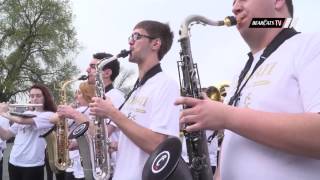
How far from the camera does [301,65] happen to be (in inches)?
79.6

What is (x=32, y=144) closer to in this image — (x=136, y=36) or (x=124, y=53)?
(x=124, y=53)

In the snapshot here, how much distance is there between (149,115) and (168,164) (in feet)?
2.86

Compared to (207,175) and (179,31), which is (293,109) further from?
(179,31)

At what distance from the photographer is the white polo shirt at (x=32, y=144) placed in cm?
707

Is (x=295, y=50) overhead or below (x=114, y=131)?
overhead

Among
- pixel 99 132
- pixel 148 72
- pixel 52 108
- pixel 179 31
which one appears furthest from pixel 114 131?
pixel 52 108

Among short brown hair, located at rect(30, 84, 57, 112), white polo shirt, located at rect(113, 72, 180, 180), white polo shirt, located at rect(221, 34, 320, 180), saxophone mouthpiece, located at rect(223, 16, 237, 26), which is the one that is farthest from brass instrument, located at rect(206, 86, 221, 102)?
white polo shirt, located at rect(221, 34, 320, 180)

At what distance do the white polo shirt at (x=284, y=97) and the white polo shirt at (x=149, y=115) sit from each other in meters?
1.37

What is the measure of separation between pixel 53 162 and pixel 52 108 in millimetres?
937

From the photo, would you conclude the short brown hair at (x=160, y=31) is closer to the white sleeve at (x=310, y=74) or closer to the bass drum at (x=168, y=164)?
the bass drum at (x=168, y=164)

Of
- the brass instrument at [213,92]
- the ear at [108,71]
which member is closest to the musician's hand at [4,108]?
the ear at [108,71]

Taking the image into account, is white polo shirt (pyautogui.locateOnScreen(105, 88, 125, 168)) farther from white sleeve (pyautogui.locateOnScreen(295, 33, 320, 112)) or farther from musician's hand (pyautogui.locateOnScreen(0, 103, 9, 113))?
white sleeve (pyautogui.locateOnScreen(295, 33, 320, 112))

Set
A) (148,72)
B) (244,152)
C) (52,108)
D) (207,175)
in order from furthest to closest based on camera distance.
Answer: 1. (52,108)
2. (148,72)
3. (207,175)
4. (244,152)

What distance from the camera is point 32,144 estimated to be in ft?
23.5
